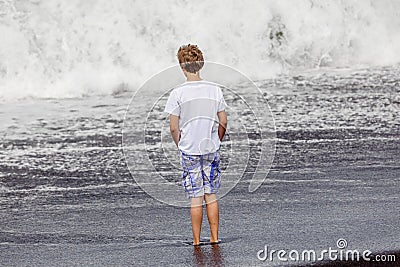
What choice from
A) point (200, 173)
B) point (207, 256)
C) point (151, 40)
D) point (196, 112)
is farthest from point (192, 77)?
point (151, 40)

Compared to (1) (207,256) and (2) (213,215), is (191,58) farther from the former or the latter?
(1) (207,256)

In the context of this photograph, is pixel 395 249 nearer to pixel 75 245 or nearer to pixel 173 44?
pixel 75 245

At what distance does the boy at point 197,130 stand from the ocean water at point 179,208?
0.28 meters

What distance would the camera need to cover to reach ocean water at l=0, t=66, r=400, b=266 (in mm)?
5566

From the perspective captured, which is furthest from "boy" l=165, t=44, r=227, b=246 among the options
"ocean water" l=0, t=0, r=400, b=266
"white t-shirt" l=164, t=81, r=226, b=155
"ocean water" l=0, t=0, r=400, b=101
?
"ocean water" l=0, t=0, r=400, b=101

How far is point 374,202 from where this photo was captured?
6.51 metres

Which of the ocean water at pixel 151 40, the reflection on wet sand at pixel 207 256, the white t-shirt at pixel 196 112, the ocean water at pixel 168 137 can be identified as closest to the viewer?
the reflection on wet sand at pixel 207 256

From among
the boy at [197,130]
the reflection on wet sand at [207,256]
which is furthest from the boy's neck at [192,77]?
the reflection on wet sand at [207,256]

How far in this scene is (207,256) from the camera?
5363 mm

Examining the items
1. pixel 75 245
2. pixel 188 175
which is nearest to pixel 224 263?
pixel 188 175

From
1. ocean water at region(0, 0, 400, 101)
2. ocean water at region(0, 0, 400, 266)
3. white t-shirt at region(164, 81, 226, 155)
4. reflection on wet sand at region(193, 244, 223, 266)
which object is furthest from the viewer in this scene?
ocean water at region(0, 0, 400, 101)

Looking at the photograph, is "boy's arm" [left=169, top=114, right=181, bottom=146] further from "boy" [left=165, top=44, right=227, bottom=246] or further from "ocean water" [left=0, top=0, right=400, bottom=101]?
"ocean water" [left=0, top=0, right=400, bottom=101]

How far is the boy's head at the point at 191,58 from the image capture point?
556 centimetres

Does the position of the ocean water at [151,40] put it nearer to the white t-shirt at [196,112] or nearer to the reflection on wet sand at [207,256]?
the white t-shirt at [196,112]
